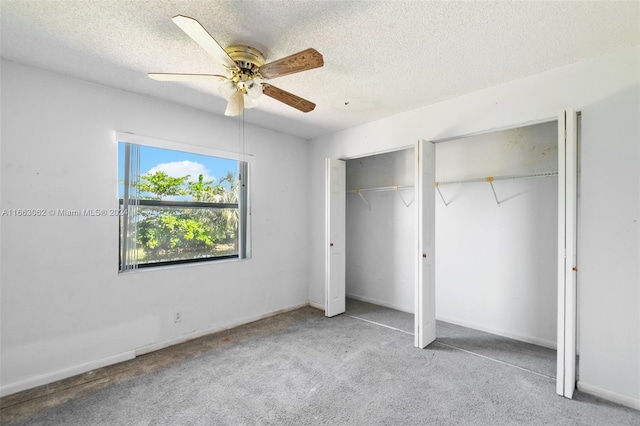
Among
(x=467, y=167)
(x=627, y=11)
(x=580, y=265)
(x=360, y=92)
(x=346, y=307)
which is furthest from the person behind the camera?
(x=346, y=307)

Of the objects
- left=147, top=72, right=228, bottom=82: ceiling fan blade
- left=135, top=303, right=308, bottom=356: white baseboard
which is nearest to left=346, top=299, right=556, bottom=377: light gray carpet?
left=135, top=303, right=308, bottom=356: white baseboard

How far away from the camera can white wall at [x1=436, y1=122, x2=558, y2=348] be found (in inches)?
118

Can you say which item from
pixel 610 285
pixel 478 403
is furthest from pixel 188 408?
pixel 610 285

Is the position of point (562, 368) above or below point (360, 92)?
below

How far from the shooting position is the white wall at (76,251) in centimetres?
224

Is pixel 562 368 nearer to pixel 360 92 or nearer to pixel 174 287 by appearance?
pixel 360 92

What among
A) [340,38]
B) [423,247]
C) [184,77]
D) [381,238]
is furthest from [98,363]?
[381,238]

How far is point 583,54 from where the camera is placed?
7.04 ft

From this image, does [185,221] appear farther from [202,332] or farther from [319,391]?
[319,391]

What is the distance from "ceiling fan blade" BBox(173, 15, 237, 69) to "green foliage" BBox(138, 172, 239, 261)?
1.73 meters

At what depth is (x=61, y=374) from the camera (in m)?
2.39

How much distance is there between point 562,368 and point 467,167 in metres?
2.16

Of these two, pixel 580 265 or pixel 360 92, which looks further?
pixel 360 92

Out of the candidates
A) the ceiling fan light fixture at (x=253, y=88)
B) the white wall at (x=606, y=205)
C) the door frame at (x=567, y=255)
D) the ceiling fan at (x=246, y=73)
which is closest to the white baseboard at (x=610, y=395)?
the white wall at (x=606, y=205)
